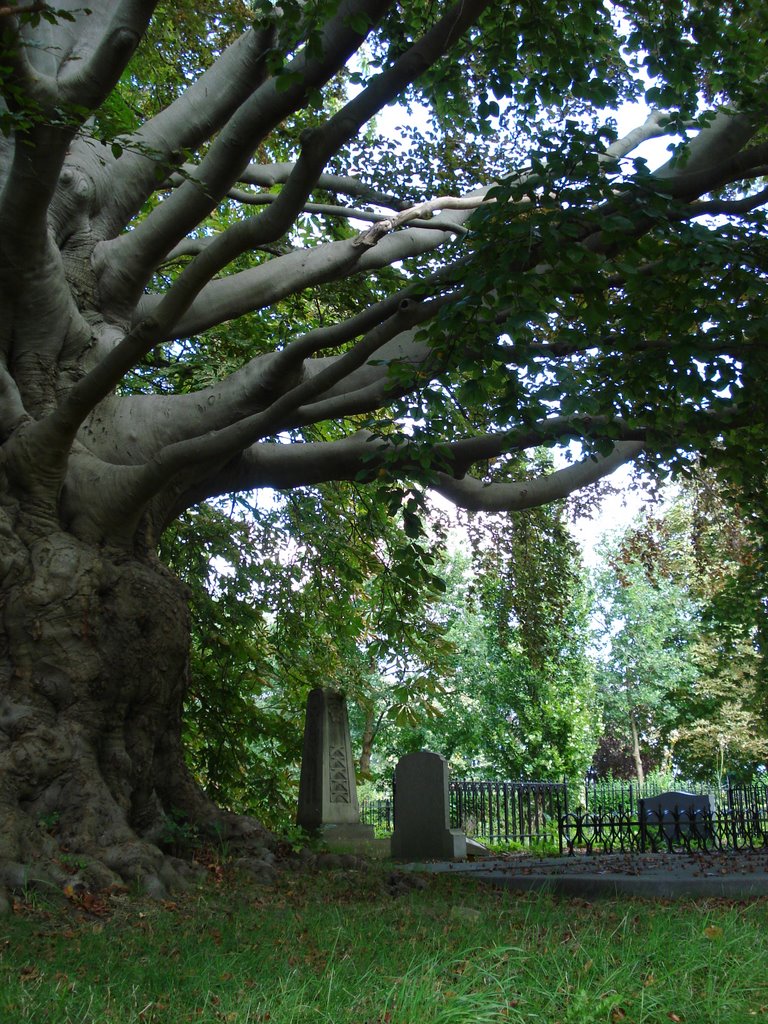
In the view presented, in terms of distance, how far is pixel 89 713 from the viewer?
639cm

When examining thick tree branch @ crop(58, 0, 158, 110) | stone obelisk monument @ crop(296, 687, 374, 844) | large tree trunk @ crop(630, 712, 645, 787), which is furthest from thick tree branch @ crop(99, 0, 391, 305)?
large tree trunk @ crop(630, 712, 645, 787)

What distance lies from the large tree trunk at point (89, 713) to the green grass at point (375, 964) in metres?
0.68

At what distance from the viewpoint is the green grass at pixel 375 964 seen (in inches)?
123

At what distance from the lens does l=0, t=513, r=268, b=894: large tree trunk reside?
571 cm

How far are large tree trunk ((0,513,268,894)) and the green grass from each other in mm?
675

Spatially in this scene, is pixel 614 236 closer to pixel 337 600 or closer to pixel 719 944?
pixel 719 944

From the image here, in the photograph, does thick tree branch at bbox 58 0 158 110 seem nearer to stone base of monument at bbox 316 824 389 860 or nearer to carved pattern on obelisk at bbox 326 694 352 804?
stone base of monument at bbox 316 824 389 860

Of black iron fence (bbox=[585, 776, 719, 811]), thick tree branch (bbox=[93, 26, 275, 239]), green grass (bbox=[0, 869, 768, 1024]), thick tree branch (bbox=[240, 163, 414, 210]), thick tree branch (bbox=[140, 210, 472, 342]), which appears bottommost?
black iron fence (bbox=[585, 776, 719, 811])

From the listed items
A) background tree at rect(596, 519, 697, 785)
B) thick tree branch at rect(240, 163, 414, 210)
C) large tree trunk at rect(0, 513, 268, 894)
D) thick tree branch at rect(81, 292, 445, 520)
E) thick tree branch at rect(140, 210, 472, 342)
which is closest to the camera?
thick tree branch at rect(81, 292, 445, 520)

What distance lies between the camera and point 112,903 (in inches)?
199

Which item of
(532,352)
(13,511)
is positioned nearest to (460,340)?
(532,352)

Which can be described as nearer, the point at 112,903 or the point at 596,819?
the point at 112,903

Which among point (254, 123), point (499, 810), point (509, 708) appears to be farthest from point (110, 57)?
point (509, 708)

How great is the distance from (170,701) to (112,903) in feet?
7.35
